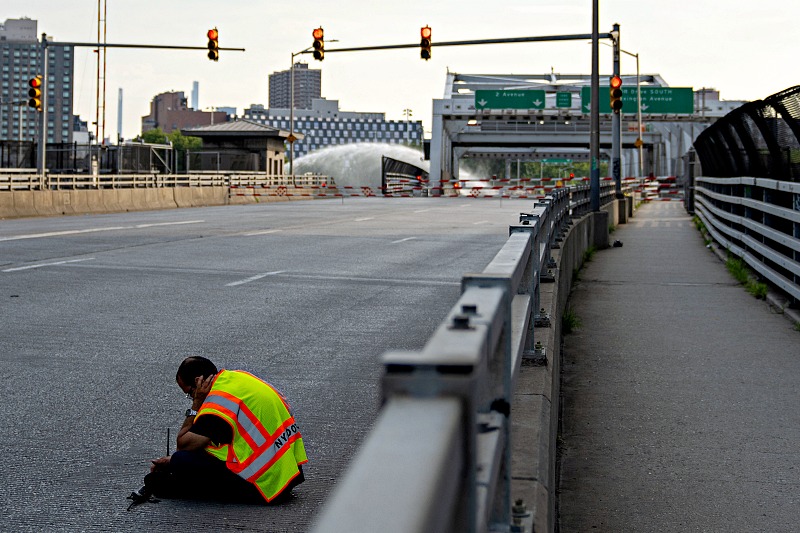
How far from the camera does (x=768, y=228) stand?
13.9m

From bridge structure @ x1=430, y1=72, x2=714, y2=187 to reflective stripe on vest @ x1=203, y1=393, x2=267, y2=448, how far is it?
72.4m

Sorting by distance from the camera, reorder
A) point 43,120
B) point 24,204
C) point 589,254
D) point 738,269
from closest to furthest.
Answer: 1. point 738,269
2. point 589,254
3. point 24,204
4. point 43,120

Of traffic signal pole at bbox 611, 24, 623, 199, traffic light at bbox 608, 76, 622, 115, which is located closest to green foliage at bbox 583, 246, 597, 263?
traffic light at bbox 608, 76, 622, 115

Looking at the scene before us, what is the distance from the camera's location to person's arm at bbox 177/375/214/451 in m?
5.75

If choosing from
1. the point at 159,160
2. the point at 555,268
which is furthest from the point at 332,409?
the point at 159,160

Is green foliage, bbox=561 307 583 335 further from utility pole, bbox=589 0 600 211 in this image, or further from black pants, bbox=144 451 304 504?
utility pole, bbox=589 0 600 211

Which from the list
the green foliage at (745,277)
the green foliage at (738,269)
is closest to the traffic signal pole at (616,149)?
the green foliage at (738,269)

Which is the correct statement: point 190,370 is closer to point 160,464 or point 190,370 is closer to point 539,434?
point 160,464

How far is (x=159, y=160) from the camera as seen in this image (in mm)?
57938

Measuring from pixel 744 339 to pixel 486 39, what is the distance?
24996 millimetres

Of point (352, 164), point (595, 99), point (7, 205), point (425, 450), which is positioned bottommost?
point (425, 450)

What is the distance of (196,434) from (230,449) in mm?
182

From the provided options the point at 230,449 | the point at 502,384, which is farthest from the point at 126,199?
the point at 502,384

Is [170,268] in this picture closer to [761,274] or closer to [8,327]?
[8,327]
